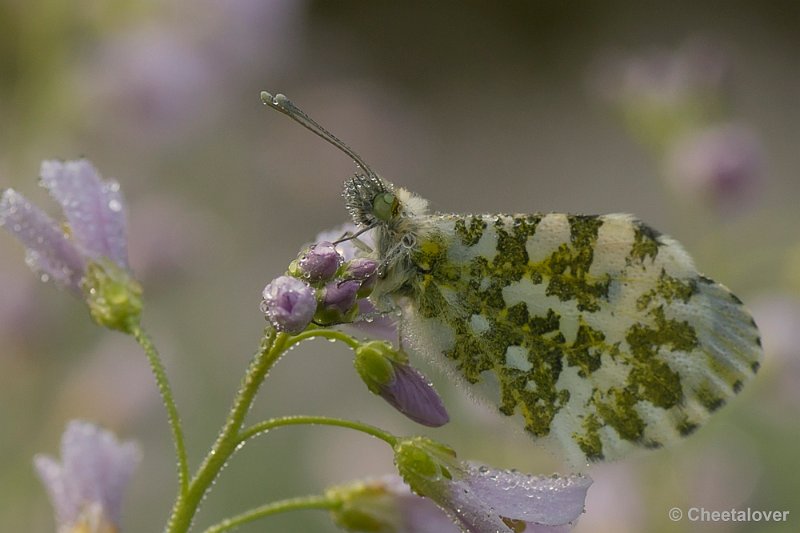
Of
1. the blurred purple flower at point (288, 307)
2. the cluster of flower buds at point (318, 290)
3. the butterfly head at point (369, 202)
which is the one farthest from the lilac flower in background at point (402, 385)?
the butterfly head at point (369, 202)

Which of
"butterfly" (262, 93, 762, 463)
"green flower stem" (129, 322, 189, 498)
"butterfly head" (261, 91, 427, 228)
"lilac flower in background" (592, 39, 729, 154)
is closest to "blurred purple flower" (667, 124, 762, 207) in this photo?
"lilac flower in background" (592, 39, 729, 154)

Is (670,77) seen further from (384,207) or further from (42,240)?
(42,240)

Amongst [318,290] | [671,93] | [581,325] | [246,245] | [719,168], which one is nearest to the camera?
[318,290]

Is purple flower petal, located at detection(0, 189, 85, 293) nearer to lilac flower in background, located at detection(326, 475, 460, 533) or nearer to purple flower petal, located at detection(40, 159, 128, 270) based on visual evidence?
purple flower petal, located at detection(40, 159, 128, 270)

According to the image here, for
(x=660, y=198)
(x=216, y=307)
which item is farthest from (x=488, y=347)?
(x=660, y=198)

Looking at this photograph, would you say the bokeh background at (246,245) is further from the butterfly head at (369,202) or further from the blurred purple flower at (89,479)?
the blurred purple flower at (89,479)

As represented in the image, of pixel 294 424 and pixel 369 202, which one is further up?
pixel 369 202

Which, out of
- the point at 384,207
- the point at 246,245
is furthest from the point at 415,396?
the point at 246,245
